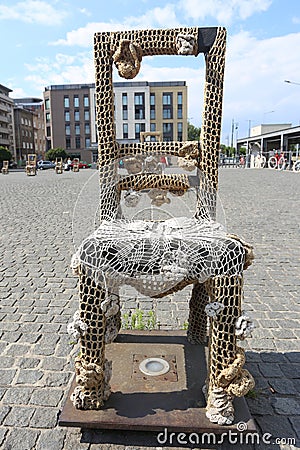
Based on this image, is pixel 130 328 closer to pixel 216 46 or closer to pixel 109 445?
pixel 109 445

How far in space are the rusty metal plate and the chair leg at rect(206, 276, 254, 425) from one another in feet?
1.44

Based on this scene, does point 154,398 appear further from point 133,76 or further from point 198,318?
point 133,76

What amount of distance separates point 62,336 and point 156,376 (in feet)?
3.84

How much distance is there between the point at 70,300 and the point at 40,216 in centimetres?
584

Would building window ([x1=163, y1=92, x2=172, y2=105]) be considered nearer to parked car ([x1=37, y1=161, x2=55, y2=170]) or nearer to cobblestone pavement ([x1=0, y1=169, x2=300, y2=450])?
cobblestone pavement ([x1=0, y1=169, x2=300, y2=450])

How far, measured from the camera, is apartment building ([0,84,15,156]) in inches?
2542

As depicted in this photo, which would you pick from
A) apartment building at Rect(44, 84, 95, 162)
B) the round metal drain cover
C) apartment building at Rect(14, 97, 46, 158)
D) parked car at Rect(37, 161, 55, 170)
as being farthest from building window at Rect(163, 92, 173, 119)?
apartment building at Rect(14, 97, 46, 158)

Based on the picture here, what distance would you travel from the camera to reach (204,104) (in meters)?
2.64

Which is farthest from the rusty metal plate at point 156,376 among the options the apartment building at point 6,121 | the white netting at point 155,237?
the apartment building at point 6,121

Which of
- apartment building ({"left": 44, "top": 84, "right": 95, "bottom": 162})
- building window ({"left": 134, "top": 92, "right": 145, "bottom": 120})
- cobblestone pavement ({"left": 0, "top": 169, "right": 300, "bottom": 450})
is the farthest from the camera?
apartment building ({"left": 44, "top": 84, "right": 95, "bottom": 162})

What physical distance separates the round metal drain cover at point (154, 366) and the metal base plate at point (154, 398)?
6 cm

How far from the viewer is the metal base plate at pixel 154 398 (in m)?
2.24

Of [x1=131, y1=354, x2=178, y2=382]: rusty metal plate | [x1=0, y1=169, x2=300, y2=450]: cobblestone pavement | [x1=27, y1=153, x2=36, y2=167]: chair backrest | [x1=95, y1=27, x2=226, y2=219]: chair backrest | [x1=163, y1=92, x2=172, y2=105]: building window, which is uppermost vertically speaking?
[x1=163, y1=92, x2=172, y2=105]: building window

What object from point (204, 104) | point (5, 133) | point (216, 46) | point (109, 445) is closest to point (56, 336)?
point (109, 445)
